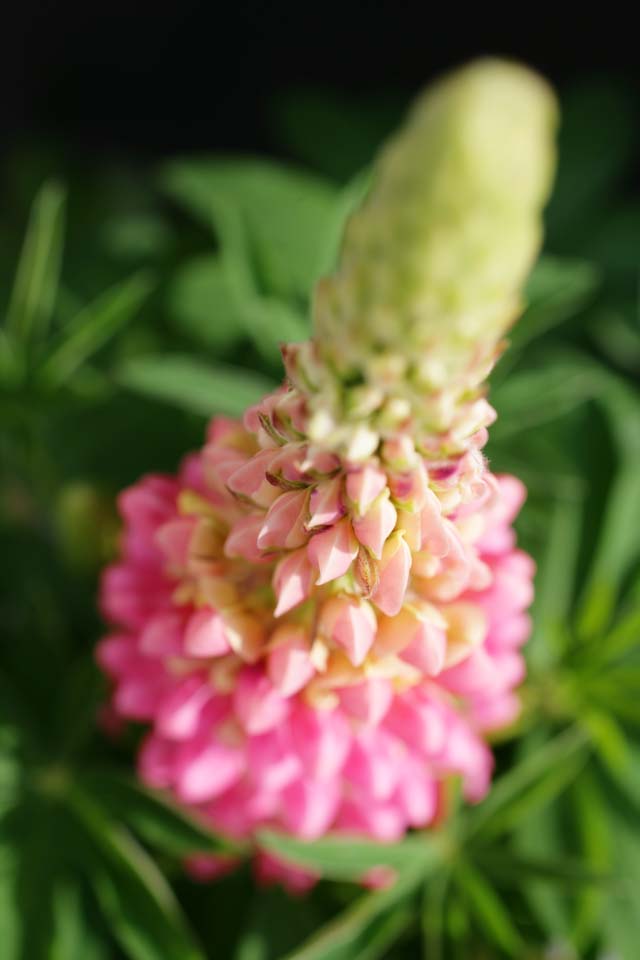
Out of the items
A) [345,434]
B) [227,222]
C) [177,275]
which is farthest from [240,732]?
[177,275]

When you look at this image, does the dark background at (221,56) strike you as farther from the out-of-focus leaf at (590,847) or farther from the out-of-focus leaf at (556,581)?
the out-of-focus leaf at (590,847)

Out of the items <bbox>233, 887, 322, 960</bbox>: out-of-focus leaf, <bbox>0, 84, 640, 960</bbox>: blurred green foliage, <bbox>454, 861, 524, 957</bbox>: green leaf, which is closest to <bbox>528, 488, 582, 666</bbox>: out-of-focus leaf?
<bbox>0, 84, 640, 960</bbox>: blurred green foliage

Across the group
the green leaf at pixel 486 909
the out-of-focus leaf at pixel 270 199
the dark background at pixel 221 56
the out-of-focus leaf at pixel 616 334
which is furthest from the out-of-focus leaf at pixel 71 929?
the dark background at pixel 221 56

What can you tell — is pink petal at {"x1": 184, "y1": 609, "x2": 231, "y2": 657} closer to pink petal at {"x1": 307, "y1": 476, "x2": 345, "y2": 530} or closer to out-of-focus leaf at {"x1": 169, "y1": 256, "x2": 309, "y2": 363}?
pink petal at {"x1": 307, "y1": 476, "x2": 345, "y2": 530}

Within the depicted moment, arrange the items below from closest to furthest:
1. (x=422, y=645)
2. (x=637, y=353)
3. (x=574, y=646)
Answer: (x=422, y=645) → (x=574, y=646) → (x=637, y=353)

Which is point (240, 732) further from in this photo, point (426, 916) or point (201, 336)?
point (201, 336)

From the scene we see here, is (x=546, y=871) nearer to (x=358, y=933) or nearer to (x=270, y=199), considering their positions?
(x=358, y=933)
